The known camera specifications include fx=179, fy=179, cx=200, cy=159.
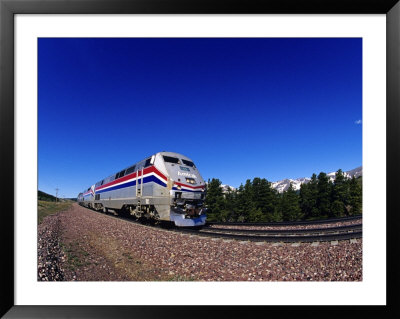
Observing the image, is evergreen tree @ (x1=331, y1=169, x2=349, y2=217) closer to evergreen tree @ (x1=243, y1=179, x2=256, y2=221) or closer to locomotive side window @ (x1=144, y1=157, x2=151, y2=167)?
evergreen tree @ (x1=243, y1=179, x2=256, y2=221)

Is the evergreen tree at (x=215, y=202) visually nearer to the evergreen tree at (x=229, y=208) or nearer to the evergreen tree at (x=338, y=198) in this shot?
the evergreen tree at (x=229, y=208)

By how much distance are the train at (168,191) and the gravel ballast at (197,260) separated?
127 cm

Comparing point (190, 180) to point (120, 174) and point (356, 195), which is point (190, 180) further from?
point (356, 195)

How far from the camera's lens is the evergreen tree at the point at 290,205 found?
7.92 metres

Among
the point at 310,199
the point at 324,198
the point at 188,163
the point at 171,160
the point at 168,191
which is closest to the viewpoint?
the point at 168,191

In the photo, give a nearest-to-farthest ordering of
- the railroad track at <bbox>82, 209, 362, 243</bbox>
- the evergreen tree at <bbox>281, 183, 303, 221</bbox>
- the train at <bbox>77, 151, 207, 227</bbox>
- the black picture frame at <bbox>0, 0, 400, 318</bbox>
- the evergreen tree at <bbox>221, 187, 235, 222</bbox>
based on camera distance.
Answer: the black picture frame at <bbox>0, 0, 400, 318</bbox> < the railroad track at <bbox>82, 209, 362, 243</bbox> < the train at <bbox>77, 151, 207, 227</bbox> < the evergreen tree at <bbox>281, 183, 303, 221</bbox> < the evergreen tree at <bbox>221, 187, 235, 222</bbox>

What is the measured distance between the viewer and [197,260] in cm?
354

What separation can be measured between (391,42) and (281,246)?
158 inches

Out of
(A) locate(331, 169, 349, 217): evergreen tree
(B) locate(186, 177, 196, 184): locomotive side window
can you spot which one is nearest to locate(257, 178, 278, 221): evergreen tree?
(A) locate(331, 169, 349, 217): evergreen tree

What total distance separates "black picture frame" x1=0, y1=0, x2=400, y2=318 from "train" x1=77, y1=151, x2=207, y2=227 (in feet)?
8.77

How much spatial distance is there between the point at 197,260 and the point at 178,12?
4.33m

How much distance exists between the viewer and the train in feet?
18.2

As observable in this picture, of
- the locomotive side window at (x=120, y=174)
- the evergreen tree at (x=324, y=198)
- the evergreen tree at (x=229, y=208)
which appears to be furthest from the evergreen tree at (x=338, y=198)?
the locomotive side window at (x=120, y=174)

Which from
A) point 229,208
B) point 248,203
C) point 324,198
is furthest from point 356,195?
point 229,208
